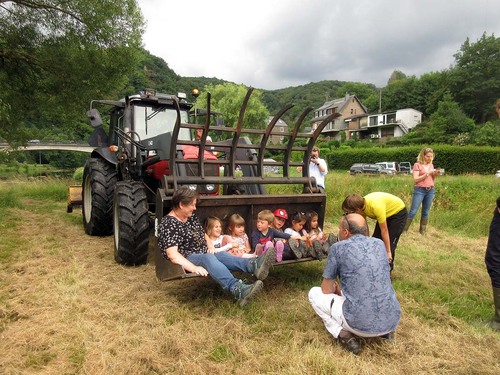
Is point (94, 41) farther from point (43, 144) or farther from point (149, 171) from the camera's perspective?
point (43, 144)

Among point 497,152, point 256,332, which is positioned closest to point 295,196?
point 256,332

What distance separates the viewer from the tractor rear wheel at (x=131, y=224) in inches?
164

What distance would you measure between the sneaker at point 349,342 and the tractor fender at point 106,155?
14.3 ft

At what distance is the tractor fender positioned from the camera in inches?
235

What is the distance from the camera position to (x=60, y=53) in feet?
34.6

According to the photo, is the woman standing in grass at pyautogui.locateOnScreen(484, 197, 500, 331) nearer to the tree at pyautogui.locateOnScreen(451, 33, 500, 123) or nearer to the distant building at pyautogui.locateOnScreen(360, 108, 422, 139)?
the distant building at pyautogui.locateOnScreen(360, 108, 422, 139)

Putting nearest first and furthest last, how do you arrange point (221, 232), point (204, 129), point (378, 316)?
1. point (378, 316)
2. point (204, 129)
3. point (221, 232)

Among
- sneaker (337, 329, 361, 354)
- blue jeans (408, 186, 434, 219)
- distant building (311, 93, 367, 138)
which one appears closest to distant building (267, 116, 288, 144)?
sneaker (337, 329, 361, 354)

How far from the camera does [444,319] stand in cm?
324

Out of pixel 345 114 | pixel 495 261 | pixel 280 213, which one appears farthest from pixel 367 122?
pixel 495 261

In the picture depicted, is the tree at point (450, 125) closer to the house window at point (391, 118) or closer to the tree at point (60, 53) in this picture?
the house window at point (391, 118)

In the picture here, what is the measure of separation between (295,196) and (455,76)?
6507 centimetres

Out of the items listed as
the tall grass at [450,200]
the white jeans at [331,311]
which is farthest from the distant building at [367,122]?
the white jeans at [331,311]

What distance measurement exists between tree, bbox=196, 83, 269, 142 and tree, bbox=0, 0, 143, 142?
1175 inches
